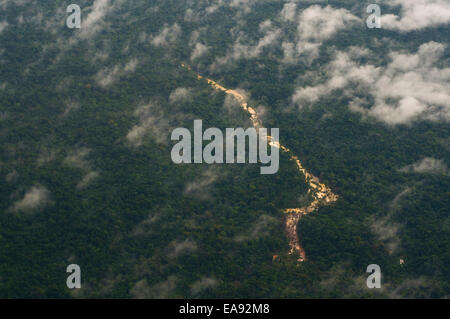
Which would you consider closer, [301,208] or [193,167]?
[301,208]

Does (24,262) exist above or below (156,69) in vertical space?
below

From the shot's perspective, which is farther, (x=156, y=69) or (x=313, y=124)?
(x=156, y=69)

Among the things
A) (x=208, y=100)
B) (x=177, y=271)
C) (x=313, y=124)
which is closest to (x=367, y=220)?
(x=313, y=124)

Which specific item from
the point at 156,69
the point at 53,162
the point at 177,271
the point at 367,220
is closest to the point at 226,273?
the point at 177,271

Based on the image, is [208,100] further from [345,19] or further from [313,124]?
[345,19]

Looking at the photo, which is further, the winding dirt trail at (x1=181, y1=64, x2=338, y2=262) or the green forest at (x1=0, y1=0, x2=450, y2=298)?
the winding dirt trail at (x1=181, y1=64, x2=338, y2=262)

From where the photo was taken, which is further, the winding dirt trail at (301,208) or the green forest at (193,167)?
the winding dirt trail at (301,208)

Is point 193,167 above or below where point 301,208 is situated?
above
